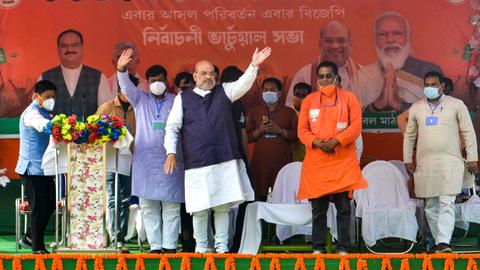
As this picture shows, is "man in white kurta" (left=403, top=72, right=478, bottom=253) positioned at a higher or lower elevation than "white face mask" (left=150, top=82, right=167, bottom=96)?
lower

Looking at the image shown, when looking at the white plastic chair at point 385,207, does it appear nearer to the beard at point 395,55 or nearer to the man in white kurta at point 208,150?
the man in white kurta at point 208,150

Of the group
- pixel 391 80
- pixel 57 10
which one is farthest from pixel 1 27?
pixel 391 80

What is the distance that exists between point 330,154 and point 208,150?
0.95 m

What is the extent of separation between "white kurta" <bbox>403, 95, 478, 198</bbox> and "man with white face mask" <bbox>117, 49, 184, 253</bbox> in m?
2.08

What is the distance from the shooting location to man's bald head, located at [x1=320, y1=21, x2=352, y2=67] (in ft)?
32.3

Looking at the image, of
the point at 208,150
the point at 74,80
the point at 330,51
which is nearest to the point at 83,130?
the point at 208,150

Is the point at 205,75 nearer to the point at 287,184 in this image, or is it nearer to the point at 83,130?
the point at 83,130

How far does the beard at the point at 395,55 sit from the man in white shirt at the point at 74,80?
8.99 ft

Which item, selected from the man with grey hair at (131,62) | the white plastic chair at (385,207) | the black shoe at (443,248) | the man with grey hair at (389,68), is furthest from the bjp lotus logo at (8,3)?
the black shoe at (443,248)

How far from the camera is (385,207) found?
848 cm

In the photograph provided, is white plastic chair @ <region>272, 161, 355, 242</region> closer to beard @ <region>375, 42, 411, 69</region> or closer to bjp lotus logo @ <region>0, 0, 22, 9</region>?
beard @ <region>375, 42, 411, 69</region>

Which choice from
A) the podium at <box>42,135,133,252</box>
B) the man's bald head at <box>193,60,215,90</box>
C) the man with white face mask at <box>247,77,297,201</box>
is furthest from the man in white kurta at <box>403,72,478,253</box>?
the podium at <box>42,135,133,252</box>

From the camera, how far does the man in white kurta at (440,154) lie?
27.2 feet

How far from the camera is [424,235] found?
350 inches
